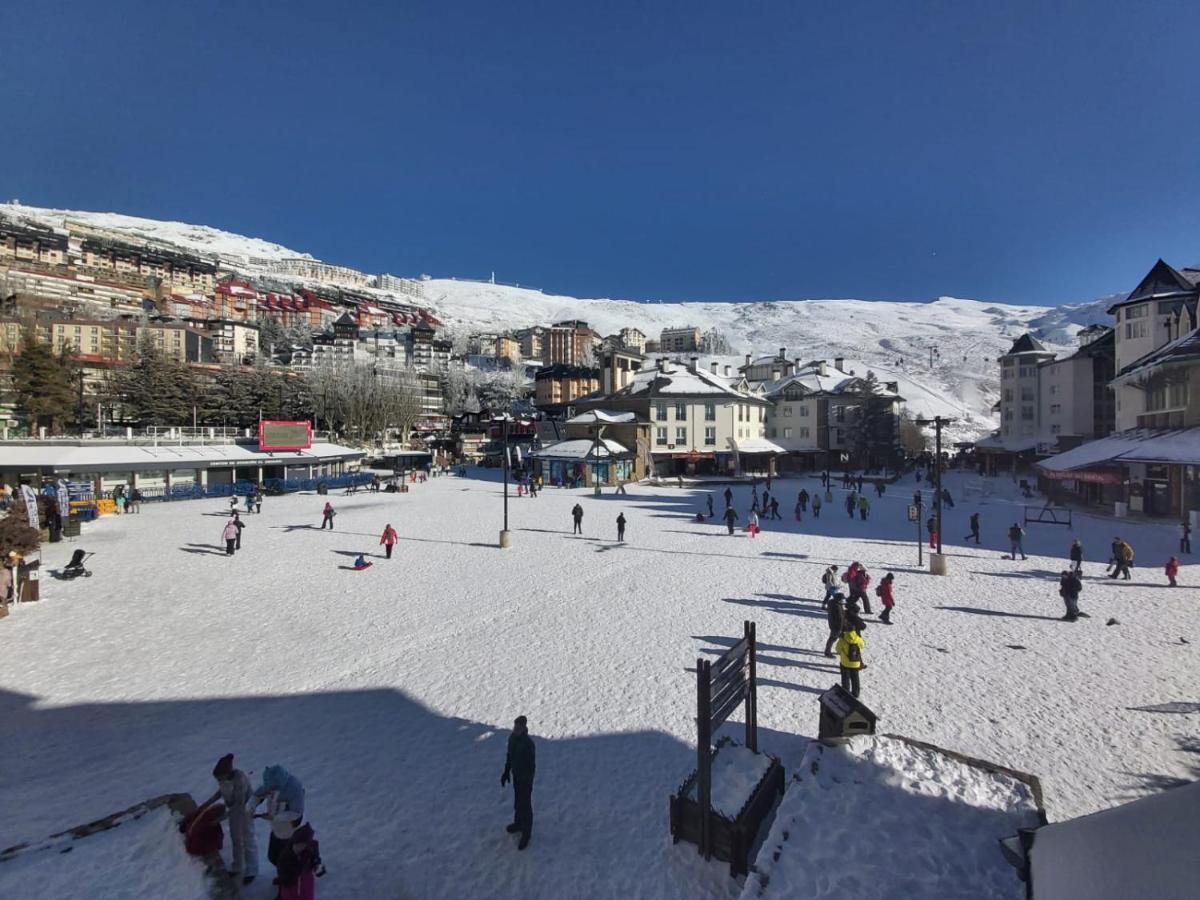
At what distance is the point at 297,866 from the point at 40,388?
53341 mm

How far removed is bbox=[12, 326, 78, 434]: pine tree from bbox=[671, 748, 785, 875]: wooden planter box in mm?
54591

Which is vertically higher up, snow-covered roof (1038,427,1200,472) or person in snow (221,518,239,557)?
snow-covered roof (1038,427,1200,472)

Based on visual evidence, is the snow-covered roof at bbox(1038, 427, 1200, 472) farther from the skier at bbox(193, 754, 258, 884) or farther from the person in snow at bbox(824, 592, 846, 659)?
the skier at bbox(193, 754, 258, 884)

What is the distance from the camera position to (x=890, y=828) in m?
5.70

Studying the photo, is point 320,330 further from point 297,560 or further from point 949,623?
point 949,623

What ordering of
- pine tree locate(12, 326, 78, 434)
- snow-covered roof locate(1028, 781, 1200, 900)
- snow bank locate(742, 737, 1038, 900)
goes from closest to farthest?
snow-covered roof locate(1028, 781, 1200, 900), snow bank locate(742, 737, 1038, 900), pine tree locate(12, 326, 78, 434)

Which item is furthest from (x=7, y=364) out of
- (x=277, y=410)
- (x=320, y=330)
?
(x=320, y=330)

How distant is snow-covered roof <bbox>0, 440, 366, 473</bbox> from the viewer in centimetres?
3083

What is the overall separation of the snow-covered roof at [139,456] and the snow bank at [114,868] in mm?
35558

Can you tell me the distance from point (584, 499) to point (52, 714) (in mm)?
28664

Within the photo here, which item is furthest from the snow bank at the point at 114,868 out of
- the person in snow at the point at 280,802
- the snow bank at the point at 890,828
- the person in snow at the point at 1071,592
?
Result: the person in snow at the point at 1071,592

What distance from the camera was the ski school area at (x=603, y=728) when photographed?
5.21 m

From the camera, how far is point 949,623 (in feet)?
39.0

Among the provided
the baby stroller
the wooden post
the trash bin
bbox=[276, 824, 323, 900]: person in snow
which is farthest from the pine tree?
the trash bin
